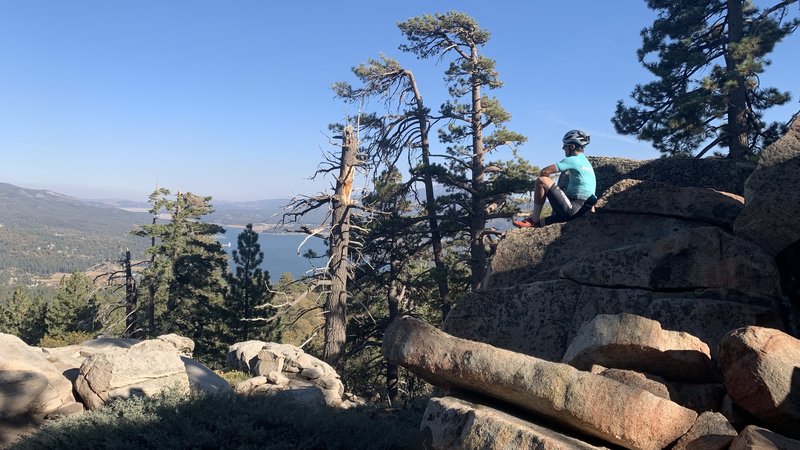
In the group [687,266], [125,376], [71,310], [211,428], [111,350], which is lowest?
[71,310]

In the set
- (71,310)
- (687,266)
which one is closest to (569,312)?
(687,266)

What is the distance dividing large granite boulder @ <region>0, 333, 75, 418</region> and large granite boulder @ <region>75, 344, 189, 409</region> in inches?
13.1

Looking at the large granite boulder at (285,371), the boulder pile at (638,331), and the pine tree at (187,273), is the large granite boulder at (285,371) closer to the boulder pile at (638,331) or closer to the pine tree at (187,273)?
the boulder pile at (638,331)

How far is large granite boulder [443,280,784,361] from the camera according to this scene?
5.28 m

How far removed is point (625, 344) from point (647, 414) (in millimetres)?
880

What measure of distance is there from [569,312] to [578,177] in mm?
2310

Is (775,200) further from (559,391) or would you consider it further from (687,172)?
(559,391)

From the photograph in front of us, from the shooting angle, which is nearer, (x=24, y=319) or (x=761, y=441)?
(x=761, y=441)

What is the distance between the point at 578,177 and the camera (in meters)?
7.66

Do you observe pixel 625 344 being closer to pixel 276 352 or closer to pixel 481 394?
pixel 481 394

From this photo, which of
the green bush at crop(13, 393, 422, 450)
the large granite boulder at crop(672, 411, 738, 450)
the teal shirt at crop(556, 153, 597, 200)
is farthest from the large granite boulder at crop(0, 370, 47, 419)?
the large granite boulder at crop(672, 411, 738, 450)

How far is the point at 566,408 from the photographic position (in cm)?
412

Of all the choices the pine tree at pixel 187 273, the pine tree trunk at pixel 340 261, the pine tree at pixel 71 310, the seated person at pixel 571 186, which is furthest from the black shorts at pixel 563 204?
the pine tree at pixel 71 310

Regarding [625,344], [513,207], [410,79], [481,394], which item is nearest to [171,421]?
[481,394]
